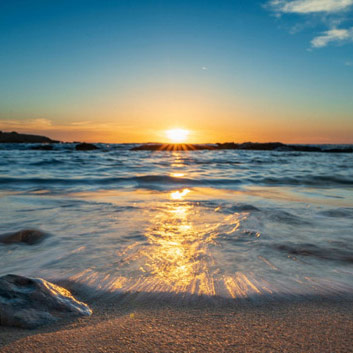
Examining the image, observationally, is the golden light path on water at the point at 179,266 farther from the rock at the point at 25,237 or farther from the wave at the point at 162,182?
the wave at the point at 162,182

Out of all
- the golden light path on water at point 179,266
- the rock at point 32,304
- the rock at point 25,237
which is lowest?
the rock at point 25,237

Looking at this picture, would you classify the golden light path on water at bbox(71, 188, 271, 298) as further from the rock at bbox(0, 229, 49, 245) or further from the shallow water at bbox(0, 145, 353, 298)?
the rock at bbox(0, 229, 49, 245)

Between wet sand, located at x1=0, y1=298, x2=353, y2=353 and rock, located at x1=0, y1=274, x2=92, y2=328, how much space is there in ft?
0.16

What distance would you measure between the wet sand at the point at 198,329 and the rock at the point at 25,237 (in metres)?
1.44

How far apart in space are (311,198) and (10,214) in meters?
4.79

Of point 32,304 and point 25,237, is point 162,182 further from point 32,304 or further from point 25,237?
point 32,304

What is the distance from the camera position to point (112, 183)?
7.41m

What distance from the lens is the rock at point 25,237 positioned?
264 centimetres

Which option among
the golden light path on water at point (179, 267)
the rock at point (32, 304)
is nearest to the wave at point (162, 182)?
the golden light path on water at point (179, 267)

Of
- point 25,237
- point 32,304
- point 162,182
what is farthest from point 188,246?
point 162,182

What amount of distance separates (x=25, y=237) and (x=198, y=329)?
6.98 feet

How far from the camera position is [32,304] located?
135 cm

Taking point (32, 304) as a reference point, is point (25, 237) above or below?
below

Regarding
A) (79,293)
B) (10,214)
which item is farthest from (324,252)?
(10,214)
